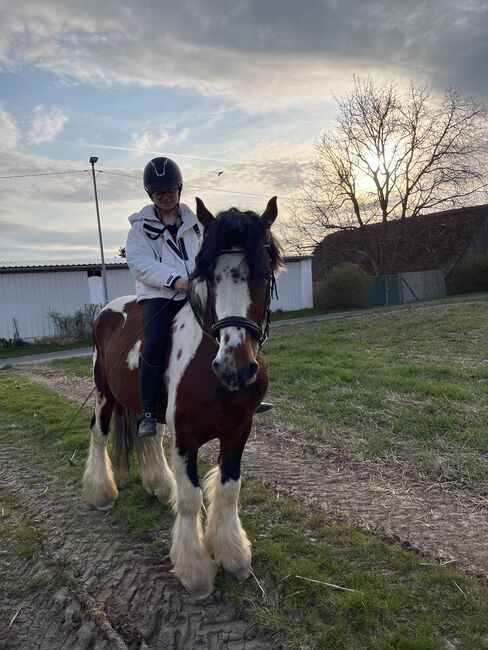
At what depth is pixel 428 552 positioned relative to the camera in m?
3.33

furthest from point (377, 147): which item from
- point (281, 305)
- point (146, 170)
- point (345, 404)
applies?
point (146, 170)

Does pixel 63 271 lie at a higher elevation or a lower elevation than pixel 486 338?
higher

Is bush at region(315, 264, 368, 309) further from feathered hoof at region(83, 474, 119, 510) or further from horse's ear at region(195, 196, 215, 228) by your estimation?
horse's ear at region(195, 196, 215, 228)

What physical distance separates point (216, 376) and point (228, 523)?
3.77ft

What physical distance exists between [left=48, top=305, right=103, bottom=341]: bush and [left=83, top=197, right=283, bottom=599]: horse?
21.2 m

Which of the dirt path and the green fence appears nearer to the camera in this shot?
the dirt path

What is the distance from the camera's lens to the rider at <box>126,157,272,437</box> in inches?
140

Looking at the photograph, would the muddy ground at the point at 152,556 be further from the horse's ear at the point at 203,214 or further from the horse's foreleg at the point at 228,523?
the horse's ear at the point at 203,214

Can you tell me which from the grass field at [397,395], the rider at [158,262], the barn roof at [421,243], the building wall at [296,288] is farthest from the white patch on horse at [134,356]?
the barn roof at [421,243]

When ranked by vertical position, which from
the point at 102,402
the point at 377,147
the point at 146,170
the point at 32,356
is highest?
the point at 377,147

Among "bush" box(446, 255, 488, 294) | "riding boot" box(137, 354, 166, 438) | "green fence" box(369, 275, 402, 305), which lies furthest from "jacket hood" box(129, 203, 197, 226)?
"bush" box(446, 255, 488, 294)

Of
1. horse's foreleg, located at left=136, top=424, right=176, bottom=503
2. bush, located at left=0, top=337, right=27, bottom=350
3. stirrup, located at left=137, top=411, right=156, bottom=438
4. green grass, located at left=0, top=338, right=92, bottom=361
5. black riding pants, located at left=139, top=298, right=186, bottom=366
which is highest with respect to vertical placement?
black riding pants, located at left=139, top=298, right=186, bottom=366

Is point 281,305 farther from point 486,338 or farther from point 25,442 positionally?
point 25,442

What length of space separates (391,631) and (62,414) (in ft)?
21.5
